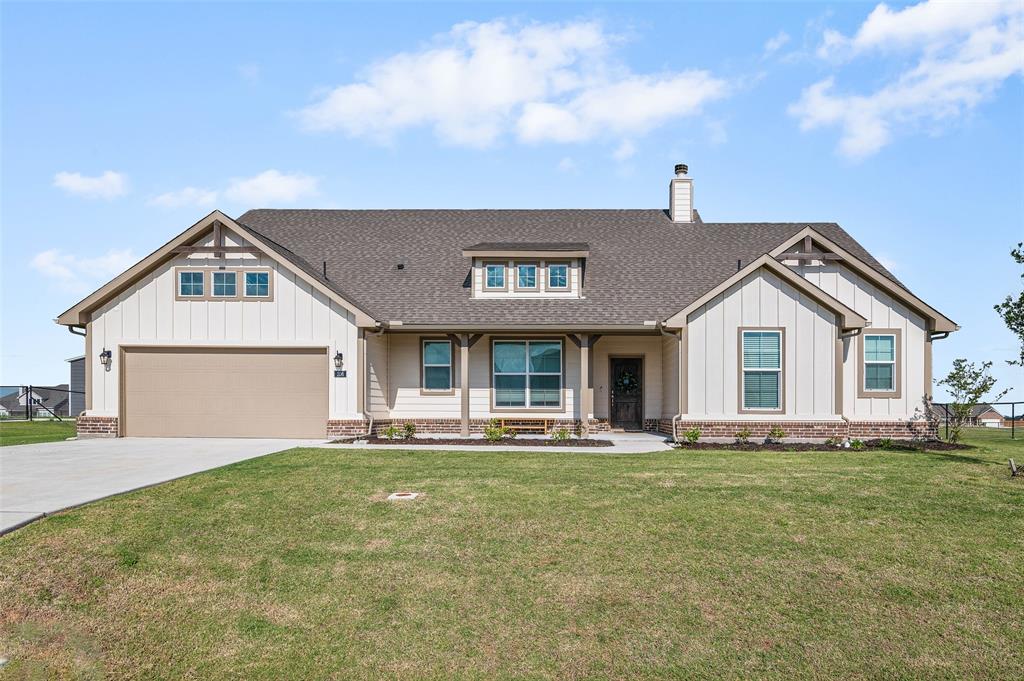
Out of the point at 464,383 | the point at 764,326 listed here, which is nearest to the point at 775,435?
the point at 764,326

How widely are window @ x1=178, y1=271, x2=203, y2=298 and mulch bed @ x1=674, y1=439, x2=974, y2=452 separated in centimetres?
1209

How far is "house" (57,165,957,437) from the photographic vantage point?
16.1 m

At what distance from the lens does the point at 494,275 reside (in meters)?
19.0

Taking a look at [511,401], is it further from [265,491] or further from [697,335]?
[265,491]

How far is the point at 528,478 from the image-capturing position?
34.0 feet

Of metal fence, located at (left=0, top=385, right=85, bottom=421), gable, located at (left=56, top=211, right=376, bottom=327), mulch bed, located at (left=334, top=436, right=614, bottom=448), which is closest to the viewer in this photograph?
mulch bed, located at (left=334, top=436, right=614, bottom=448)

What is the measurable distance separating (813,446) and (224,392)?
45.6 feet

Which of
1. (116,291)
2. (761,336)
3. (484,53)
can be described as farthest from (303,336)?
(761,336)

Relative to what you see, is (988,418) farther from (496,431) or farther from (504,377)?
(496,431)

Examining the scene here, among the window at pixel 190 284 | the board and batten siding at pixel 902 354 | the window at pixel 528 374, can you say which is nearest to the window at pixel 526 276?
the window at pixel 528 374

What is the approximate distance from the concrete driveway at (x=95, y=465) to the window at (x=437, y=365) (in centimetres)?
Answer: 340

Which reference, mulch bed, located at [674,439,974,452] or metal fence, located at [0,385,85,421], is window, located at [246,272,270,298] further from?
metal fence, located at [0,385,85,421]

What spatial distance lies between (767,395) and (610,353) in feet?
14.4

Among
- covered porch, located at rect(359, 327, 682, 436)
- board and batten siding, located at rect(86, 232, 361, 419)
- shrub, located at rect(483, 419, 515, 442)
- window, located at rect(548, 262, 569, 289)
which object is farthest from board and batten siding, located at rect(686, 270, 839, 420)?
board and batten siding, located at rect(86, 232, 361, 419)
